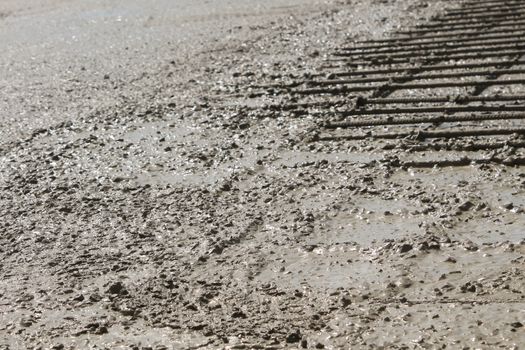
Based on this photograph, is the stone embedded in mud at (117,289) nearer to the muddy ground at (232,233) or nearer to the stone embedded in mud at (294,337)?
the muddy ground at (232,233)

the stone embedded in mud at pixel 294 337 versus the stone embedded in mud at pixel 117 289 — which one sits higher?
the stone embedded in mud at pixel 117 289

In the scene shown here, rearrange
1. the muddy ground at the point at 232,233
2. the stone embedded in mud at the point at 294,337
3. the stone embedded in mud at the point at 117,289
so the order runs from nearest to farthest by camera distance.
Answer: the stone embedded in mud at the point at 294,337 → the muddy ground at the point at 232,233 → the stone embedded in mud at the point at 117,289

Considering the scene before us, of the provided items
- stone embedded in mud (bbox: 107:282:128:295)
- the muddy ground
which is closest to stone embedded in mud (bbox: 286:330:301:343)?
the muddy ground

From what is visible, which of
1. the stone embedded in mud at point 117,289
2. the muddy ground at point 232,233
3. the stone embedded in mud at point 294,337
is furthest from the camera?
the stone embedded in mud at point 117,289

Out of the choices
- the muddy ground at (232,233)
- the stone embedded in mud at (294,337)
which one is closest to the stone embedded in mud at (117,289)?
the muddy ground at (232,233)

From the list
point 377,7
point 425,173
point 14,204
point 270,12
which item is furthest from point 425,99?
point 270,12

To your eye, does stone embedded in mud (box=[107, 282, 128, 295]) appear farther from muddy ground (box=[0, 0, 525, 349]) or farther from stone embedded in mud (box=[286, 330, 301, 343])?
stone embedded in mud (box=[286, 330, 301, 343])

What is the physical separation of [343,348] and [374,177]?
137 centimetres

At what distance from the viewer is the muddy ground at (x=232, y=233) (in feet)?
8.75

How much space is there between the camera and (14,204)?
3.94 meters

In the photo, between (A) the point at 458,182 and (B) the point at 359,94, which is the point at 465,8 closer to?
(B) the point at 359,94

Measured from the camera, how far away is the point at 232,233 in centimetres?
337

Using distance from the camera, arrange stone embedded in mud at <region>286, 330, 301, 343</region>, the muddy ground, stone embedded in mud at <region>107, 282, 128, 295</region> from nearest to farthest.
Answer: stone embedded in mud at <region>286, 330, 301, 343</region>
the muddy ground
stone embedded in mud at <region>107, 282, 128, 295</region>

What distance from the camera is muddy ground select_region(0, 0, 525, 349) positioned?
2.67m
